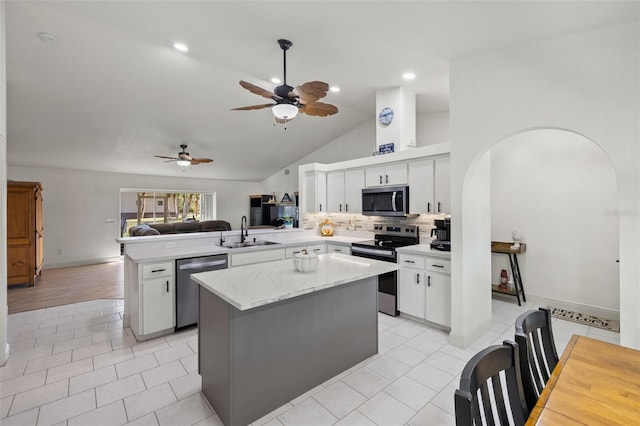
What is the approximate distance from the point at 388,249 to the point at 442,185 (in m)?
1.04

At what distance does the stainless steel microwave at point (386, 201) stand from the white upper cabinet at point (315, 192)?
3.12 feet

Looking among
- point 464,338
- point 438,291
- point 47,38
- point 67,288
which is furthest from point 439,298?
point 67,288

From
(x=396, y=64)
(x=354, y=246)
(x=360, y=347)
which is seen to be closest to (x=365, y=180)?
(x=354, y=246)

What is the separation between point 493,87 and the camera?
266cm

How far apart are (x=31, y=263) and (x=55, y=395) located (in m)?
4.29

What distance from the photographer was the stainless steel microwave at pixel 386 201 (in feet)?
13.1

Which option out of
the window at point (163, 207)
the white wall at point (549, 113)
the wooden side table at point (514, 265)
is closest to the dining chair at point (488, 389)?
the white wall at point (549, 113)

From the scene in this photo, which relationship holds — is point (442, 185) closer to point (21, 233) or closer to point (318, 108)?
point (318, 108)

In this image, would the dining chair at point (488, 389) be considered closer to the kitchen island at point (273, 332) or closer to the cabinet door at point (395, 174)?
the kitchen island at point (273, 332)

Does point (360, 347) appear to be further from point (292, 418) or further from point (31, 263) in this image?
point (31, 263)

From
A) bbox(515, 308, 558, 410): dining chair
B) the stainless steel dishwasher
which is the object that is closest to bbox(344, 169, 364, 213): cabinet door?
the stainless steel dishwasher

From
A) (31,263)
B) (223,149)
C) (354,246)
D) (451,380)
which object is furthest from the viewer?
(223,149)

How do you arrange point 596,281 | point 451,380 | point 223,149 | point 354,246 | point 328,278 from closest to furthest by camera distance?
point 328,278
point 451,380
point 596,281
point 354,246
point 223,149

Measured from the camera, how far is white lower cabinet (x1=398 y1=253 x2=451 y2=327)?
10.8ft
